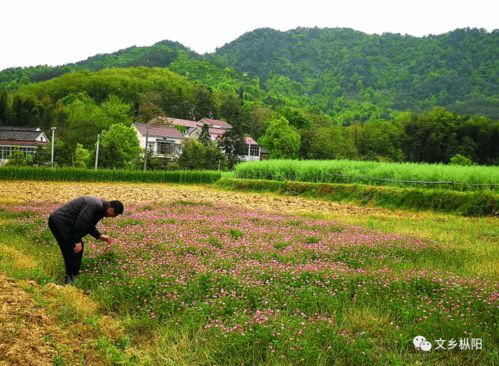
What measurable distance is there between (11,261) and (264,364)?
21.6 ft

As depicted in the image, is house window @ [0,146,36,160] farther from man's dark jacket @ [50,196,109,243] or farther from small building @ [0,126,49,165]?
man's dark jacket @ [50,196,109,243]

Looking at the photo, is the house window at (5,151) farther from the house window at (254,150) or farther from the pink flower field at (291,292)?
the pink flower field at (291,292)

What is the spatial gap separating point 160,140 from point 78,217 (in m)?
83.4

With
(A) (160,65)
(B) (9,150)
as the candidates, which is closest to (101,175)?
(B) (9,150)

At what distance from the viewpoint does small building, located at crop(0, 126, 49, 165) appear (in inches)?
3068

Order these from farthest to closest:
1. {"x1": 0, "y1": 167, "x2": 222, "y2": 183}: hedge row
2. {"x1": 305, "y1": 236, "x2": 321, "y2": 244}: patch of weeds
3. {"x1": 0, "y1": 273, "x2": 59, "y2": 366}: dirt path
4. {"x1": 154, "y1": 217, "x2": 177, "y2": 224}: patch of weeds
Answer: {"x1": 0, "y1": 167, "x2": 222, "y2": 183}: hedge row
{"x1": 154, "y1": 217, "x2": 177, "y2": 224}: patch of weeds
{"x1": 305, "y1": 236, "x2": 321, "y2": 244}: patch of weeds
{"x1": 0, "y1": 273, "x2": 59, "y2": 366}: dirt path

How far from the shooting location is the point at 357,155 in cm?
8894

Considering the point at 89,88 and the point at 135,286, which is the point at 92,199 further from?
the point at 89,88

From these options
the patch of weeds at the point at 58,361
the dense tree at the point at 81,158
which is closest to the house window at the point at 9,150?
the dense tree at the point at 81,158

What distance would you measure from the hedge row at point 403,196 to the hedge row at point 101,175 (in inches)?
697

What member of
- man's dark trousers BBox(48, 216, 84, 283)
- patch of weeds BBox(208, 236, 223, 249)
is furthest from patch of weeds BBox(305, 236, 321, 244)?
man's dark trousers BBox(48, 216, 84, 283)

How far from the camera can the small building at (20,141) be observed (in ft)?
256

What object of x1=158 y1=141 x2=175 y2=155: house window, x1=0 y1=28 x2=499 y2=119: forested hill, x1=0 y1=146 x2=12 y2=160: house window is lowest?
x1=0 y1=146 x2=12 y2=160: house window

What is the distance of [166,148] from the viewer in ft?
297
